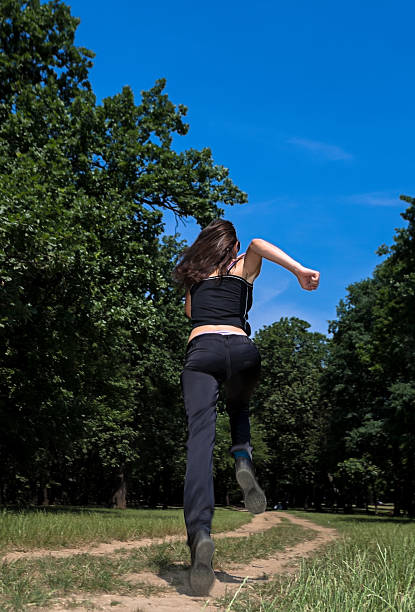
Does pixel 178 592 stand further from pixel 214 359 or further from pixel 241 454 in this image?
pixel 214 359

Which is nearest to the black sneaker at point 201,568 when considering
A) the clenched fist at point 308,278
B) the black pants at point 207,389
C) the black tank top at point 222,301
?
the black pants at point 207,389

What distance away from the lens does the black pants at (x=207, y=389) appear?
365cm

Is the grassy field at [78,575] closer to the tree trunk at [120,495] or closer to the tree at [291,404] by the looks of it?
the tree trunk at [120,495]

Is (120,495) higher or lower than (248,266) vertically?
lower

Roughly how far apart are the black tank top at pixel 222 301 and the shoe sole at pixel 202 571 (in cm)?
151

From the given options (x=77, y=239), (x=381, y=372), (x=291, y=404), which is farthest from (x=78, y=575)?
(x=291, y=404)

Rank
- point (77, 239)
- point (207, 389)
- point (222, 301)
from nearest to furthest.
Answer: point (207, 389), point (222, 301), point (77, 239)

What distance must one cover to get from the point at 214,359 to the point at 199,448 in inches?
23.8

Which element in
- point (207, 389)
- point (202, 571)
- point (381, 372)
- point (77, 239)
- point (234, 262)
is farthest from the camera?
point (381, 372)

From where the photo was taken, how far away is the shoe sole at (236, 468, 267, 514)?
12.7 ft

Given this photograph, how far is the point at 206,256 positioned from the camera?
4289mm

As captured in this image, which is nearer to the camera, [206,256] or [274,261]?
[274,261]

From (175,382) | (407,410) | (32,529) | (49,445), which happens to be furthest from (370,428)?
(32,529)

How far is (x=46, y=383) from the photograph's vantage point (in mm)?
16391
